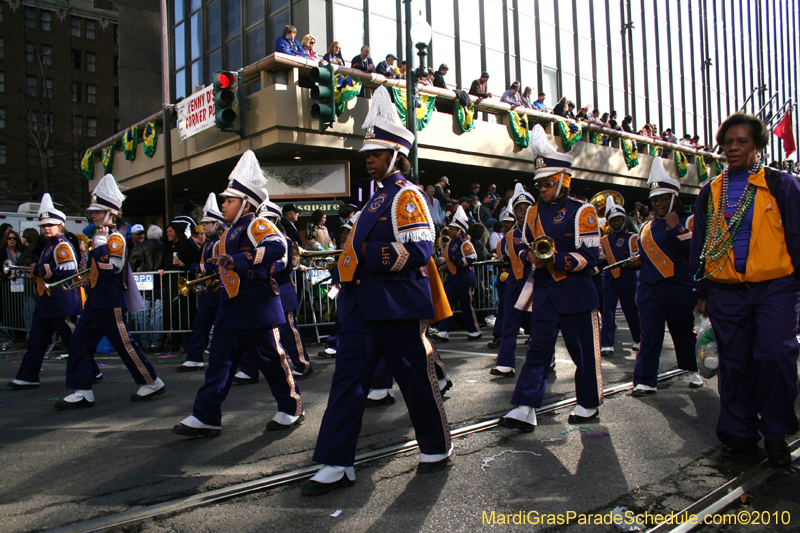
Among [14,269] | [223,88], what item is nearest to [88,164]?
[223,88]

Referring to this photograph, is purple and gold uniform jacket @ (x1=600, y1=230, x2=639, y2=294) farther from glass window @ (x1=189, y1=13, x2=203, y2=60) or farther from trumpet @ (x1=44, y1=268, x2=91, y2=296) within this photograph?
glass window @ (x1=189, y1=13, x2=203, y2=60)

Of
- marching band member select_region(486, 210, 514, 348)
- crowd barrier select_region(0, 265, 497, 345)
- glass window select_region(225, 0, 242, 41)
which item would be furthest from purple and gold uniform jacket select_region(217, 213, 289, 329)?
glass window select_region(225, 0, 242, 41)

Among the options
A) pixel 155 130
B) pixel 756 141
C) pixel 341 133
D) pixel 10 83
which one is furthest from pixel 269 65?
pixel 10 83

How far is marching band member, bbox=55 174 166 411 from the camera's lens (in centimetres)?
608

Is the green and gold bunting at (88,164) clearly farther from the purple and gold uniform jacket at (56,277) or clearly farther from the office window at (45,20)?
A: the office window at (45,20)

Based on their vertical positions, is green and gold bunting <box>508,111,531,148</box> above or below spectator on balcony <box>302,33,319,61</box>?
below

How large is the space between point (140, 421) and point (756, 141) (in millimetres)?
5113

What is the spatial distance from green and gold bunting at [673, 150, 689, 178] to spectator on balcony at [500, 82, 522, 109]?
10.9m

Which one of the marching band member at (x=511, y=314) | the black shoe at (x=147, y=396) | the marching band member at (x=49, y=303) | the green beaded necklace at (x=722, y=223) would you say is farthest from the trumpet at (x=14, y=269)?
the green beaded necklace at (x=722, y=223)

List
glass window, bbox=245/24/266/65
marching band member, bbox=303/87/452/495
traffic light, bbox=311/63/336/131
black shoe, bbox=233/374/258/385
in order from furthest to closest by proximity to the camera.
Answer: glass window, bbox=245/24/266/65 → traffic light, bbox=311/63/336/131 → black shoe, bbox=233/374/258/385 → marching band member, bbox=303/87/452/495

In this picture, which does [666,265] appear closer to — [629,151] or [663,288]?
[663,288]

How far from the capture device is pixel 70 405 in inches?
238

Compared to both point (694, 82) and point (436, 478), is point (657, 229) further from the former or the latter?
point (694, 82)

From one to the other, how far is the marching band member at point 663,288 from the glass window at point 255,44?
16.1 metres
